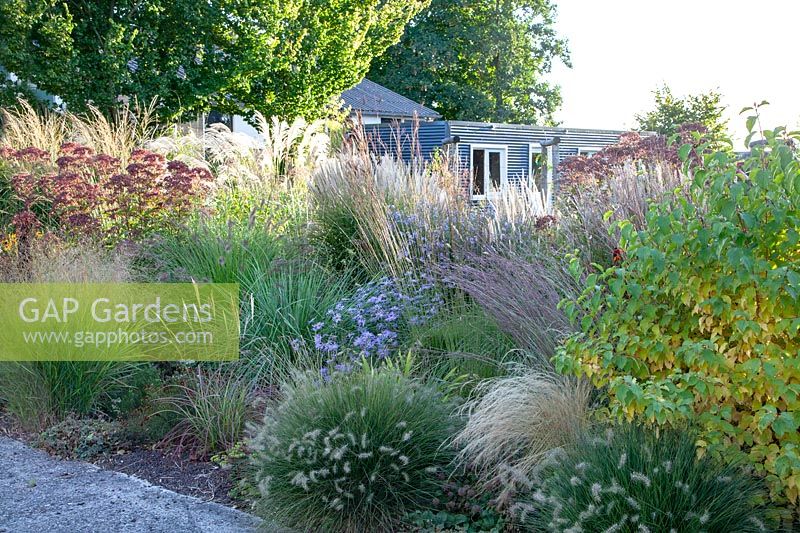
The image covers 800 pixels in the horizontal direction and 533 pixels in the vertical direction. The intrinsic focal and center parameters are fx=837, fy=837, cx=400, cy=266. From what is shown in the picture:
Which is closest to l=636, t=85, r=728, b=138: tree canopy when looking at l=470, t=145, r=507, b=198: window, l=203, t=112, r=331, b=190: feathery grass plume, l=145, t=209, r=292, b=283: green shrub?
l=470, t=145, r=507, b=198: window

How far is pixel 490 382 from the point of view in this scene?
15.2ft

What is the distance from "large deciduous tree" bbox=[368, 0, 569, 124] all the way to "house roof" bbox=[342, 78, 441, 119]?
4.08 metres

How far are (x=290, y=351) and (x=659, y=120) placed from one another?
91.9 feet

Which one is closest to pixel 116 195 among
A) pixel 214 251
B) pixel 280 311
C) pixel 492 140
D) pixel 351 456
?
pixel 214 251

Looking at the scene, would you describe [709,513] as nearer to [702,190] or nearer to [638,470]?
[638,470]

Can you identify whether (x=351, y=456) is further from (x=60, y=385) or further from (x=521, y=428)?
(x=60, y=385)

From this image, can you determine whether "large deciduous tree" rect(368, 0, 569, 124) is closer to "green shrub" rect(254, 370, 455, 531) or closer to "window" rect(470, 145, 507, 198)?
"window" rect(470, 145, 507, 198)

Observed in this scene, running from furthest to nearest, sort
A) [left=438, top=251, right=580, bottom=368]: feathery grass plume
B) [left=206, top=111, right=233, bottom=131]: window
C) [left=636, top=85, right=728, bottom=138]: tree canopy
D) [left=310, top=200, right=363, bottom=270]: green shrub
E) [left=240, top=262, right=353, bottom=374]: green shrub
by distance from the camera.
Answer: [left=636, top=85, right=728, bottom=138]: tree canopy → [left=206, top=111, right=233, bottom=131]: window → [left=310, top=200, right=363, bottom=270]: green shrub → [left=240, top=262, right=353, bottom=374]: green shrub → [left=438, top=251, right=580, bottom=368]: feathery grass plume

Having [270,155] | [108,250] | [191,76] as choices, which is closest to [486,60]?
[191,76]

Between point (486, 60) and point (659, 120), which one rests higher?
point (486, 60)

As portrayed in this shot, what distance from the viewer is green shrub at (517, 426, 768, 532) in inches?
117

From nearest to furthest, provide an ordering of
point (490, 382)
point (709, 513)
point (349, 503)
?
1. point (709, 513)
2. point (349, 503)
3. point (490, 382)

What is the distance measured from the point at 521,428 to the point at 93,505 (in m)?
2.13

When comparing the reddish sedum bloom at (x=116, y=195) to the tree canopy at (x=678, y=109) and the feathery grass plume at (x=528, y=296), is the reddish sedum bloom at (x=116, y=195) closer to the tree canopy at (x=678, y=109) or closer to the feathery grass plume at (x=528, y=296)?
the feathery grass plume at (x=528, y=296)
